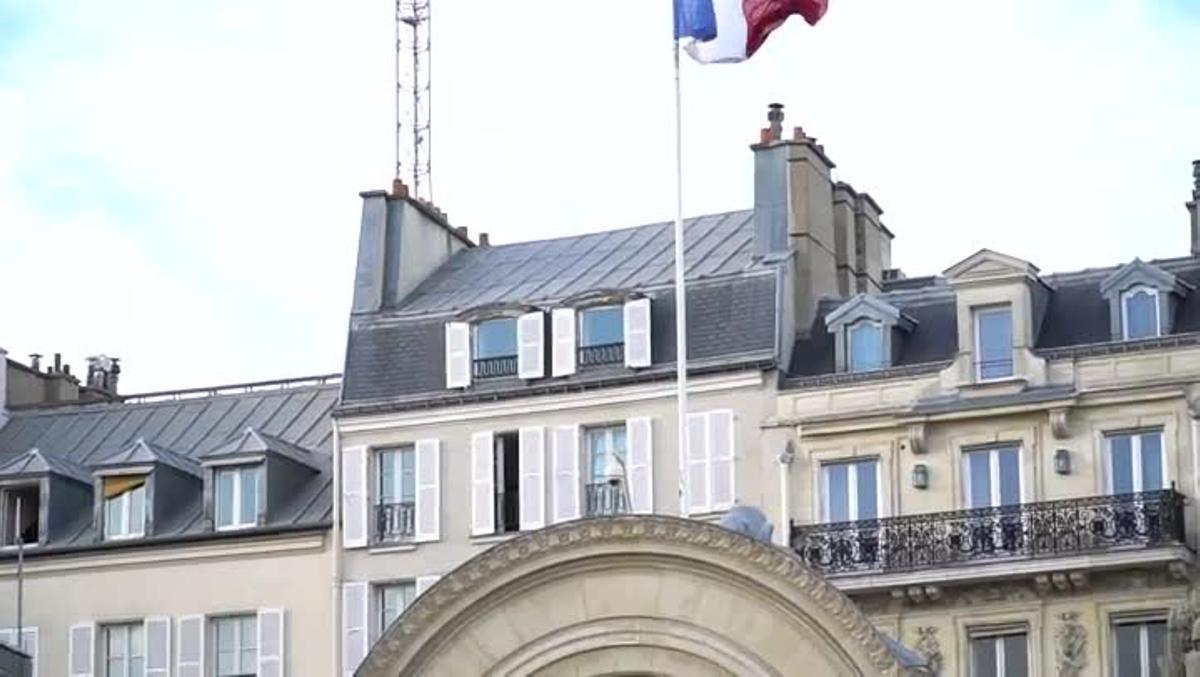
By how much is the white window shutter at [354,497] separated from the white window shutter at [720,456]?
6.19 meters

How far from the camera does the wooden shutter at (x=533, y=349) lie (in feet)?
185

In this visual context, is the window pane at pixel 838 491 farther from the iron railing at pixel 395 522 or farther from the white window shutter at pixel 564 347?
the iron railing at pixel 395 522

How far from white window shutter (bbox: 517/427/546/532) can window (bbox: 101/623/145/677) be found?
7.40 m

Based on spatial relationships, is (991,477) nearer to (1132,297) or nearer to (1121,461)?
(1121,461)

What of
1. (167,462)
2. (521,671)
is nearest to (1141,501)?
(167,462)

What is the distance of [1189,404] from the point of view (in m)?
51.6

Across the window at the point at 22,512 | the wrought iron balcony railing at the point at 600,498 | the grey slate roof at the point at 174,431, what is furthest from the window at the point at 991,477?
the window at the point at 22,512

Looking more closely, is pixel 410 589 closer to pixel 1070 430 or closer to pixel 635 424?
pixel 635 424

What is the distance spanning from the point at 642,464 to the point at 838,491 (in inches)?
131

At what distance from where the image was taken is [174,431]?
6306 centimetres

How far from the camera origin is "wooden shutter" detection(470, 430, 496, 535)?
185 ft

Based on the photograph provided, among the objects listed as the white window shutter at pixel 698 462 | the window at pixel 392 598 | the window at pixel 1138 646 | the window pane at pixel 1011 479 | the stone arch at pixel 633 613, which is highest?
the white window shutter at pixel 698 462

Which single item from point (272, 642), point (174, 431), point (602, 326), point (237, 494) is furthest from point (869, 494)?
point (174, 431)

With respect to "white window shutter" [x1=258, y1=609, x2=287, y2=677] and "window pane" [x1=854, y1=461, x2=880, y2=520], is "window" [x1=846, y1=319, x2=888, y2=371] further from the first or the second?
"white window shutter" [x1=258, y1=609, x2=287, y2=677]
